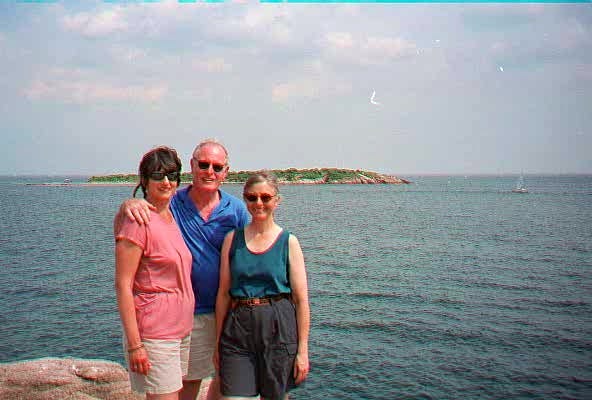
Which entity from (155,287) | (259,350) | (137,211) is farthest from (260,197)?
(259,350)

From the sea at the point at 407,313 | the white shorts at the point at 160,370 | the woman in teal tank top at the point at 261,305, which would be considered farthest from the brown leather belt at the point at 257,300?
the sea at the point at 407,313

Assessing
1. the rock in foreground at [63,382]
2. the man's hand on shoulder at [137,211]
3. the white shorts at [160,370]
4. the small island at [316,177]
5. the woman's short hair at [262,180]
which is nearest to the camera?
the man's hand on shoulder at [137,211]

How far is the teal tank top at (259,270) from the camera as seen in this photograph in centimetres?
409

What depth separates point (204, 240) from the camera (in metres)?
4.37

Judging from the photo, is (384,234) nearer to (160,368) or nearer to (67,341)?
(67,341)

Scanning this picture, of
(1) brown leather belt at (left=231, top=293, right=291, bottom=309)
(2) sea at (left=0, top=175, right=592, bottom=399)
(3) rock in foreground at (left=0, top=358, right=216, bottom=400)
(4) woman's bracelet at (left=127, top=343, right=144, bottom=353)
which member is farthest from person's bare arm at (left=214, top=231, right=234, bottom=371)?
(2) sea at (left=0, top=175, right=592, bottom=399)

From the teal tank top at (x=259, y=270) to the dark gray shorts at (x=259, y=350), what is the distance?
0.39 ft

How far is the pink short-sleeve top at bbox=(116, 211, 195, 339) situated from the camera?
3.87 metres

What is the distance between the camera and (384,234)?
40.7 metres

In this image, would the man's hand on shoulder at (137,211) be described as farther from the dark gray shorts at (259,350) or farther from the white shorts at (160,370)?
the dark gray shorts at (259,350)

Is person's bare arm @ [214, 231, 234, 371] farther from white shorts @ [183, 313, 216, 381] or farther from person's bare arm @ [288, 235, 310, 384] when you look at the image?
person's bare arm @ [288, 235, 310, 384]

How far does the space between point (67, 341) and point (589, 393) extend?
13.3m

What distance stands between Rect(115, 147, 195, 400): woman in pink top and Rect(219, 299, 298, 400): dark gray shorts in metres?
0.37

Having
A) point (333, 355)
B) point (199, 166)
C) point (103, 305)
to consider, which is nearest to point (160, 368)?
point (199, 166)
